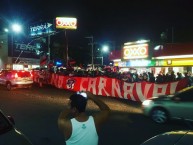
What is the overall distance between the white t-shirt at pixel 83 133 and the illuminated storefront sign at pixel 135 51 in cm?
2404

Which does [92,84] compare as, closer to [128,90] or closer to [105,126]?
[128,90]

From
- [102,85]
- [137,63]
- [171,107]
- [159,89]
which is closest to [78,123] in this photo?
[171,107]

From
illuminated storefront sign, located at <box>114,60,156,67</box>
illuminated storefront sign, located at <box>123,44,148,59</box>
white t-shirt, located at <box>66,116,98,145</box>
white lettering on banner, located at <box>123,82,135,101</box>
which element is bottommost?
white lettering on banner, located at <box>123,82,135,101</box>

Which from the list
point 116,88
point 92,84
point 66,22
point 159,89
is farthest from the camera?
point 66,22

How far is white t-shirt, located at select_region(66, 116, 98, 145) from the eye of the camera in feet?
12.8

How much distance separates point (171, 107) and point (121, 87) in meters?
9.05

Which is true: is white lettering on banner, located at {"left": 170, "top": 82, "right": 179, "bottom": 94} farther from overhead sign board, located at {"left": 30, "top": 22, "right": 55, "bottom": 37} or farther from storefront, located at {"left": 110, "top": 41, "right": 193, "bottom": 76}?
overhead sign board, located at {"left": 30, "top": 22, "right": 55, "bottom": 37}

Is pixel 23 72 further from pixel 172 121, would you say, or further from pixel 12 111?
pixel 172 121

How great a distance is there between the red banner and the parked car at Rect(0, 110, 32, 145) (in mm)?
12714

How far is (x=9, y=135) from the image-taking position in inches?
193

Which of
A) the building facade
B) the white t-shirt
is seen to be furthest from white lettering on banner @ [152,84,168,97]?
the building facade

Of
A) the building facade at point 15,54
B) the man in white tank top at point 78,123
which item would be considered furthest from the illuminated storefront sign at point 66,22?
the man in white tank top at point 78,123

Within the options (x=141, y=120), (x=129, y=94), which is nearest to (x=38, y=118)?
(x=141, y=120)

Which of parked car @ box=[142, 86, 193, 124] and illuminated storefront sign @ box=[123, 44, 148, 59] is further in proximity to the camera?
illuminated storefront sign @ box=[123, 44, 148, 59]
